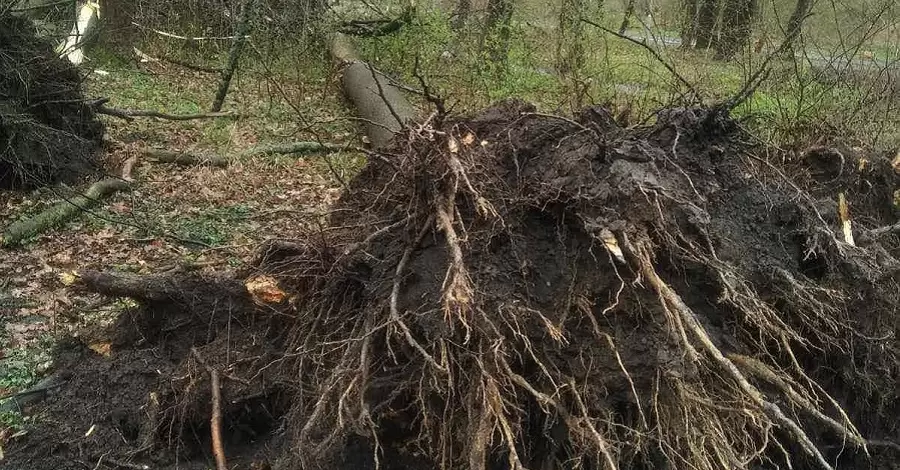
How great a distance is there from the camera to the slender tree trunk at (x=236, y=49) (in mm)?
8984

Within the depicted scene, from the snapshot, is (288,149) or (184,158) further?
(288,149)

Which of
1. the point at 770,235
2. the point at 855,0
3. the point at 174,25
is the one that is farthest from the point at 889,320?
the point at 174,25

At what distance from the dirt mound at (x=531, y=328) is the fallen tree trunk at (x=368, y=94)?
326cm

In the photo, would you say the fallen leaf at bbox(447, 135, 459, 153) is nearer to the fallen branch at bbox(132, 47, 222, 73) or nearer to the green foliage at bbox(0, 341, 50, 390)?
the green foliage at bbox(0, 341, 50, 390)

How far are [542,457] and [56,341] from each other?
3269 millimetres

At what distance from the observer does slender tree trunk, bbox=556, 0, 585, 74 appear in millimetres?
9469

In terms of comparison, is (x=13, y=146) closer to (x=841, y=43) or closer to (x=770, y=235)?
(x=770, y=235)

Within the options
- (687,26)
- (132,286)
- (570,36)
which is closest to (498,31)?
(570,36)

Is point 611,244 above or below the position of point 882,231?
above

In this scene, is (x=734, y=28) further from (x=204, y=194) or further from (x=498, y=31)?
(x=204, y=194)

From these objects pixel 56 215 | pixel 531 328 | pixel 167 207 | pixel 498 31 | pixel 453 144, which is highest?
pixel 453 144

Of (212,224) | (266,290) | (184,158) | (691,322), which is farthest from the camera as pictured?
(184,158)

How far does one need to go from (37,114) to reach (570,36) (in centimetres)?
654

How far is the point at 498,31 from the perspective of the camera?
34.8 feet
